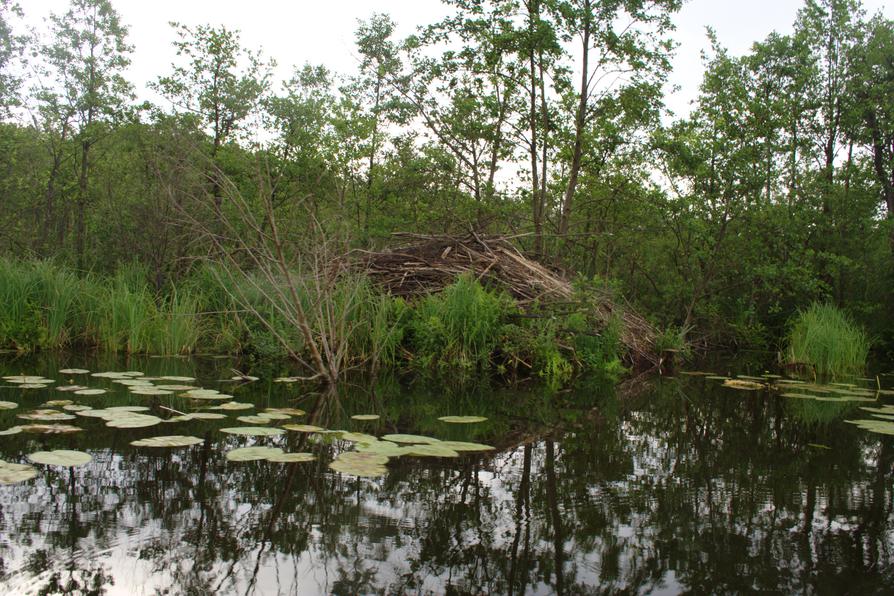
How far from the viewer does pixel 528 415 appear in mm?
4988

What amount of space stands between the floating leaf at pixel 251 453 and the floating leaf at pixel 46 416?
4.25 feet

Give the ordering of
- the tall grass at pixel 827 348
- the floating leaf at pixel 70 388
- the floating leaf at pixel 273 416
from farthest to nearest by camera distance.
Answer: the tall grass at pixel 827 348, the floating leaf at pixel 70 388, the floating leaf at pixel 273 416

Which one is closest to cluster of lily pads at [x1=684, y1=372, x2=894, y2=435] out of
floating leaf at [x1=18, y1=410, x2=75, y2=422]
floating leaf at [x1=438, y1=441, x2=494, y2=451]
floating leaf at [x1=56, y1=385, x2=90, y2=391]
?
floating leaf at [x1=438, y1=441, x2=494, y2=451]

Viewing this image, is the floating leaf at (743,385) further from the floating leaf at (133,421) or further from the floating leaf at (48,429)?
the floating leaf at (48,429)

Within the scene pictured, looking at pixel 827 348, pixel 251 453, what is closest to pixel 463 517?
pixel 251 453

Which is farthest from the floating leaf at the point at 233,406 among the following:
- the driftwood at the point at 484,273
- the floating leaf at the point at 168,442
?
the driftwood at the point at 484,273

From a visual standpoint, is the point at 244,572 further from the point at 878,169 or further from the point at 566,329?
the point at 878,169

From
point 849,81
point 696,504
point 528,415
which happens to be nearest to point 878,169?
point 849,81

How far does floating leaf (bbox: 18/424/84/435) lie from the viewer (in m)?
3.51

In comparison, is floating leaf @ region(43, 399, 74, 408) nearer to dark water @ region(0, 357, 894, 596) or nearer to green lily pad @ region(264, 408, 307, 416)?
Answer: dark water @ region(0, 357, 894, 596)

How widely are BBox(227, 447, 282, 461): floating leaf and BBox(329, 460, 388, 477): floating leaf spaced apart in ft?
1.11

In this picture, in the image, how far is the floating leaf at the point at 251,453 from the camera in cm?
313

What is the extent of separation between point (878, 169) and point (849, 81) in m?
2.53

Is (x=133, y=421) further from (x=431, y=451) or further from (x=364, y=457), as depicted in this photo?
(x=431, y=451)
